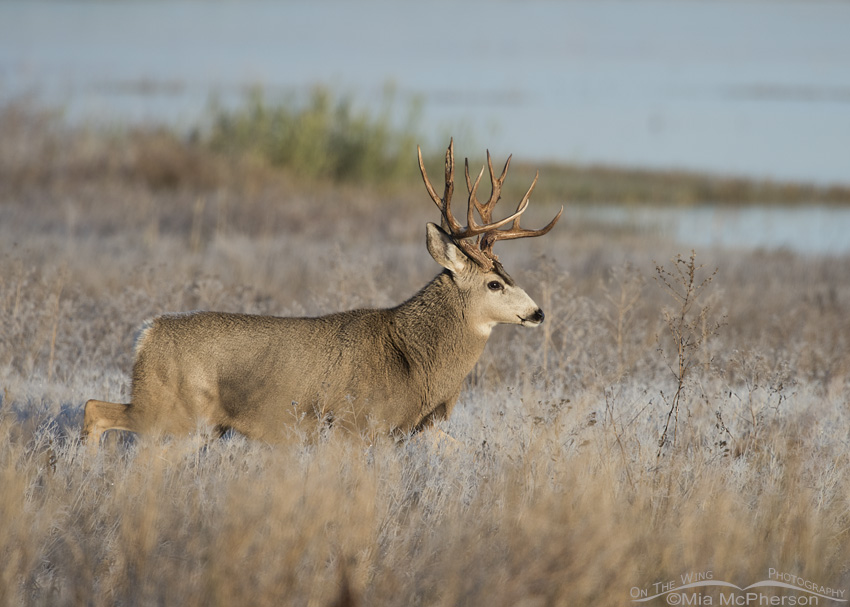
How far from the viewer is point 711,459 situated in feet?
17.9

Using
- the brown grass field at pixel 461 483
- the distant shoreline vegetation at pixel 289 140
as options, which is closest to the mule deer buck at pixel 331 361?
the brown grass field at pixel 461 483

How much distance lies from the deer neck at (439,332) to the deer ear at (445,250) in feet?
0.50

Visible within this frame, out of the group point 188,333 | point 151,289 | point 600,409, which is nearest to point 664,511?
point 600,409

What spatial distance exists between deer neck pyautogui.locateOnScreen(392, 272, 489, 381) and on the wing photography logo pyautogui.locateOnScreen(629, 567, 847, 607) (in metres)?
2.38

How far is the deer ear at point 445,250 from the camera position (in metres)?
6.20

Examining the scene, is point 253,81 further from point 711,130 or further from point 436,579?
point 711,130

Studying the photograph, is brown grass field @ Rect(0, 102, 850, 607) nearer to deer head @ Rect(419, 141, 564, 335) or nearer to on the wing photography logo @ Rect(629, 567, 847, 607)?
on the wing photography logo @ Rect(629, 567, 847, 607)

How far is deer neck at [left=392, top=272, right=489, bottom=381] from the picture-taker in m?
6.14

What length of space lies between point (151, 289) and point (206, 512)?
207 inches

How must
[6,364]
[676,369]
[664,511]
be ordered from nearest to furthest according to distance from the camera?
[664,511] < [6,364] < [676,369]

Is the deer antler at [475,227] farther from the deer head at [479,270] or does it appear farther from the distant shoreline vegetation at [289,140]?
the distant shoreline vegetation at [289,140]

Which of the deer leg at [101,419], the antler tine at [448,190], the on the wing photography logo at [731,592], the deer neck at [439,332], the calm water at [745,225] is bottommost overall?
the deer leg at [101,419]

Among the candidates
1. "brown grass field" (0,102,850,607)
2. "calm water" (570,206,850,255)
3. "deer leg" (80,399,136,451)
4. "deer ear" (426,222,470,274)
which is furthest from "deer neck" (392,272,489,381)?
"calm water" (570,206,850,255)

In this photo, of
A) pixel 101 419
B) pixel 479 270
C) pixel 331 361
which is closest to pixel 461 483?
pixel 331 361
